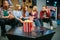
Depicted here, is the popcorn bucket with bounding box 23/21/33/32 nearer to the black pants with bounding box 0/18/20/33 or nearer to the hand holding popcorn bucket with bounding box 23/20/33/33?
the hand holding popcorn bucket with bounding box 23/20/33/33

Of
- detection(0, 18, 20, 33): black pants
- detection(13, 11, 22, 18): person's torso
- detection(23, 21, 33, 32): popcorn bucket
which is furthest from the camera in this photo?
detection(13, 11, 22, 18): person's torso

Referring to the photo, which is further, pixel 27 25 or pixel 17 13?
pixel 17 13

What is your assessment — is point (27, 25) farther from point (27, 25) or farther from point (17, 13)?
point (17, 13)

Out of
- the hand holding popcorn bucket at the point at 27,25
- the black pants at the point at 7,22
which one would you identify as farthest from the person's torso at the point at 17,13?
the hand holding popcorn bucket at the point at 27,25

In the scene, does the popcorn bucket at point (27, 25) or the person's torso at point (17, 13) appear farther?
the person's torso at point (17, 13)

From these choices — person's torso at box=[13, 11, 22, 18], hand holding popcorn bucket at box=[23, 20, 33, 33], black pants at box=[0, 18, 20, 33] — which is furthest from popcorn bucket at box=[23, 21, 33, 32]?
person's torso at box=[13, 11, 22, 18]

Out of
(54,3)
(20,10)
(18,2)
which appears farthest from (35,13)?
(54,3)

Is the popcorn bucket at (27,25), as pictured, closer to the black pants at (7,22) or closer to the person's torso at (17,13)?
the black pants at (7,22)

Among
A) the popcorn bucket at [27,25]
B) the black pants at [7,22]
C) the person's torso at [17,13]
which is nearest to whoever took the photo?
the popcorn bucket at [27,25]

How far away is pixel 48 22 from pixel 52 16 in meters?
0.76

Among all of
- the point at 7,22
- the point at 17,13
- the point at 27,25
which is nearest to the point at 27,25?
the point at 27,25

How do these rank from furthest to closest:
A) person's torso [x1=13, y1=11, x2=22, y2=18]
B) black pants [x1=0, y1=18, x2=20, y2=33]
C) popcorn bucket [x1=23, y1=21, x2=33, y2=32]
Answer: person's torso [x1=13, y1=11, x2=22, y2=18] < black pants [x1=0, y1=18, x2=20, y2=33] < popcorn bucket [x1=23, y1=21, x2=33, y2=32]

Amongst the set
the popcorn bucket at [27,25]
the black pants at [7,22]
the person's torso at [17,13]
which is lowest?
the black pants at [7,22]

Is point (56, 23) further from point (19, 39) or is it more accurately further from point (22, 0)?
point (19, 39)
